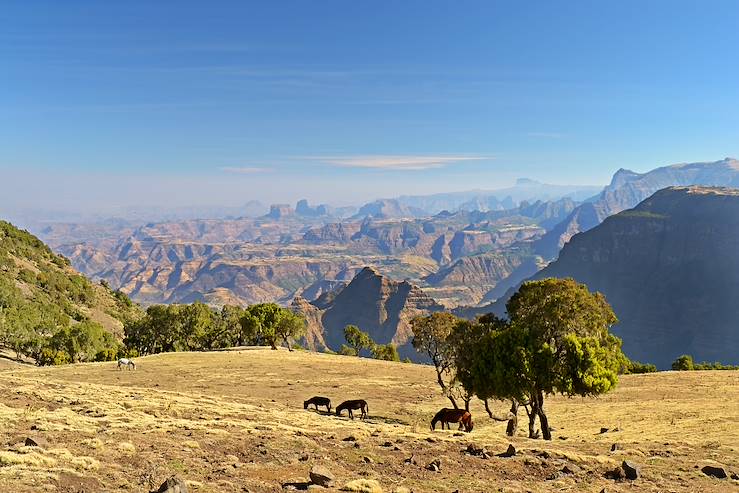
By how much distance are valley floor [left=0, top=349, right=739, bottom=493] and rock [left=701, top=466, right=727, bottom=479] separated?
683mm

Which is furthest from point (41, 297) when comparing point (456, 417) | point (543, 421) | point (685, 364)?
point (685, 364)

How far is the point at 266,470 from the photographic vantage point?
22.0 metres

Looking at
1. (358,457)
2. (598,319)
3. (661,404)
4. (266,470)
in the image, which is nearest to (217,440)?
(266,470)

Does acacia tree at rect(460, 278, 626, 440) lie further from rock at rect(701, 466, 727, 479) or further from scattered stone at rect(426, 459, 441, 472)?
scattered stone at rect(426, 459, 441, 472)

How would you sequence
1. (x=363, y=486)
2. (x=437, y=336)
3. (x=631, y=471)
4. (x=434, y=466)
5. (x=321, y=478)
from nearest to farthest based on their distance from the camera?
(x=363, y=486) < (x=321, y=478) < (x=434, y=466) < (x=631, y=471) < (x=437, y=336)

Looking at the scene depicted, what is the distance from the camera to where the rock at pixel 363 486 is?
63.5 feet

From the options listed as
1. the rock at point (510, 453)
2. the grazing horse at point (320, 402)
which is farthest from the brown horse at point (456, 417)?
the grazing horse at point (320, 402)

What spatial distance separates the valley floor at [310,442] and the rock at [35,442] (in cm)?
47

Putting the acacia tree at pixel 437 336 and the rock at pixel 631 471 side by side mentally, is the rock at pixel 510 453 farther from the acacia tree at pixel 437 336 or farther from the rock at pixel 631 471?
the acacia tree at pixel 437 336

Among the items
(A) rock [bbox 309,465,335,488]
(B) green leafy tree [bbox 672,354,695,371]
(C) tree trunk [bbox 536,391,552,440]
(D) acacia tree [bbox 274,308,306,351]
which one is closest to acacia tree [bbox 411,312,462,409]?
(C) tree trunk [bbox 536,391,552,440]

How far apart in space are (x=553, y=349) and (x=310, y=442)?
19623 mm

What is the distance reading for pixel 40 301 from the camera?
130 metres

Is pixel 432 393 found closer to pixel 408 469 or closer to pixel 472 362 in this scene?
pixel 472 362

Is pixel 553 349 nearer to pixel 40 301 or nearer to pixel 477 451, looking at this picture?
pixel 477 451
